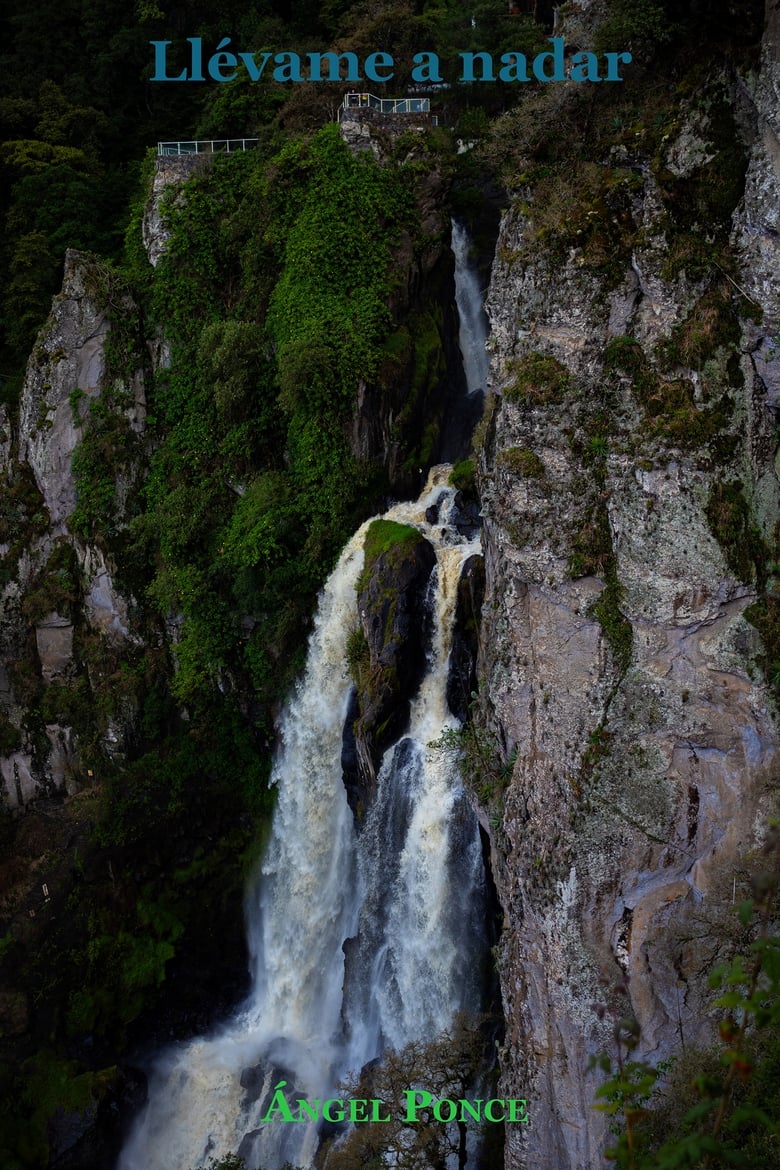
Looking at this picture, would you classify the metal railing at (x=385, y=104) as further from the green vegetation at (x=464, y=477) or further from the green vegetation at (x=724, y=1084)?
the green vegetation at (x=724, y=1084)

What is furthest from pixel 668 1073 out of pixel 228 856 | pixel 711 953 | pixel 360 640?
pixel 228 856

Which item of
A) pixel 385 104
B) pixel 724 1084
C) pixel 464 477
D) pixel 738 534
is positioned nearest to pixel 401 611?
pixel 464 477

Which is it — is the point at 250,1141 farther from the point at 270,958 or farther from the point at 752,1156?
the point at 752,1156

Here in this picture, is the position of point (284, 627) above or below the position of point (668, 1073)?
above

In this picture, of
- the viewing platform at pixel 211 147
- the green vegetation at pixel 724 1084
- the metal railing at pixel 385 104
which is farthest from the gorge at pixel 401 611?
the metal railing at pixel 385 104

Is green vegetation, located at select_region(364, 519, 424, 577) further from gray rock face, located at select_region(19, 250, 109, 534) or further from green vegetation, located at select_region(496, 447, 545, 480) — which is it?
gray rock face, located at select_region(19, 250, 109, 534)

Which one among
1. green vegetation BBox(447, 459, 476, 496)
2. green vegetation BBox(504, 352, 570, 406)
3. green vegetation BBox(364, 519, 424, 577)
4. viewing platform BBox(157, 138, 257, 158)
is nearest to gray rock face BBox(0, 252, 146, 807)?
viewing platform BBox(157, 138, 257, 158)
